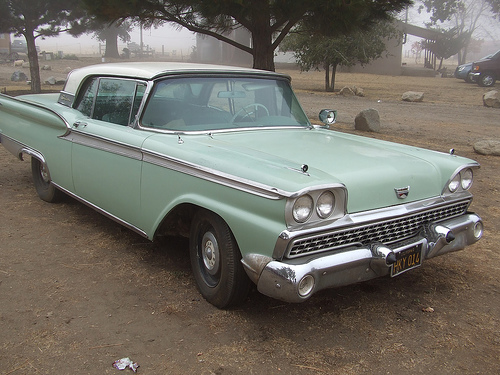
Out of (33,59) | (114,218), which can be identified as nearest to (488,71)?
(33,59)

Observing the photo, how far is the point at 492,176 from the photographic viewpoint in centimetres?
679

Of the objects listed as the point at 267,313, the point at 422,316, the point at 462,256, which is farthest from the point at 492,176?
the point at 267,313

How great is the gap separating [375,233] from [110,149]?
202cm

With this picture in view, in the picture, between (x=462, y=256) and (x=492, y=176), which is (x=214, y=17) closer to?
(x=492, y=176)

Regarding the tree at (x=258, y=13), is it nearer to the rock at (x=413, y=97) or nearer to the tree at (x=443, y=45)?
the rock at (x=413, y=97)

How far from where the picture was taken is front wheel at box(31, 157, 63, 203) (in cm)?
504

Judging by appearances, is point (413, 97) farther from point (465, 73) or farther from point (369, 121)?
point (465, 73)

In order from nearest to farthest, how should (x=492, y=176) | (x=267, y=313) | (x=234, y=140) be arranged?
(x=267, y=313) → (x=234, y=140) → (x=492, y=176)

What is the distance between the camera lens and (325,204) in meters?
2.70

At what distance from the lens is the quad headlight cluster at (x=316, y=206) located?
2592mm

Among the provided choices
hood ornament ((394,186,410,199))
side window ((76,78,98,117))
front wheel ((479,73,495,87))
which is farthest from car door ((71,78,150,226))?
front wheel ((479,73,495,87))

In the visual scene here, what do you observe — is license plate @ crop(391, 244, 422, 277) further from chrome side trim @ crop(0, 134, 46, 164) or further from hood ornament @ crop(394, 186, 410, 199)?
chrome side trim @ crop(0, 134, 46, 164)

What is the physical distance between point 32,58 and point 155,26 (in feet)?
23.7

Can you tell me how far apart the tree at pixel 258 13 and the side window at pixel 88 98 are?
427cm
